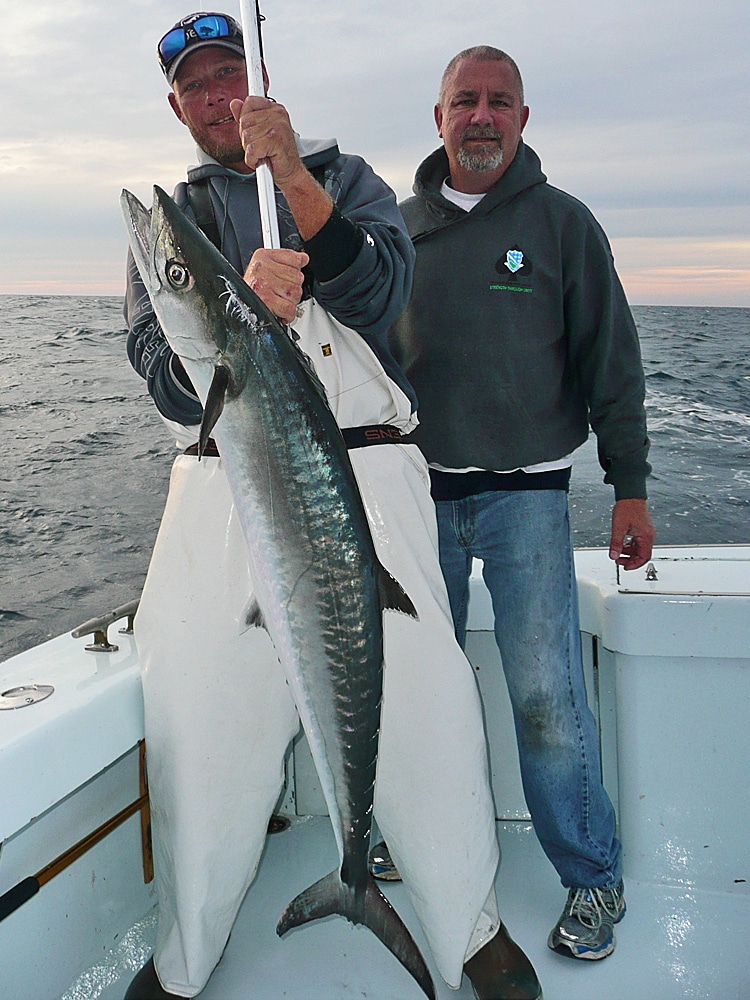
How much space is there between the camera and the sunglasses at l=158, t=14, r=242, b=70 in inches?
88.1

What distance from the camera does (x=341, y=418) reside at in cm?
220

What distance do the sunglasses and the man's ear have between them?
124mm

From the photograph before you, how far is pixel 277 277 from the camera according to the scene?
1742mm

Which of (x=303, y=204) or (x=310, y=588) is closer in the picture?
(x=310, y=588)

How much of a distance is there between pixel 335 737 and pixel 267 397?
751 millimetres

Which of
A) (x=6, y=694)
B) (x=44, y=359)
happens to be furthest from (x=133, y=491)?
(x=44, y=359)

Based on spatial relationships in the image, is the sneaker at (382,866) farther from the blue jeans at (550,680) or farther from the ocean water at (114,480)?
the ocean water at (114,480)

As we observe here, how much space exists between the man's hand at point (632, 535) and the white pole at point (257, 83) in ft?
5.03

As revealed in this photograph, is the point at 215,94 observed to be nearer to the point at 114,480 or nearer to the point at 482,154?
the point at 482,154

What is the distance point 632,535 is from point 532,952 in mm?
1293

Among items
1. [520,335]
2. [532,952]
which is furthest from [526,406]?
[532,952]

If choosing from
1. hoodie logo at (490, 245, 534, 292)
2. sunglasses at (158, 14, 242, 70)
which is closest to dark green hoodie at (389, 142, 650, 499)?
hoodie logo at (490, 245, 534, 292)

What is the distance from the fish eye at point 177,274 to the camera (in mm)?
1638

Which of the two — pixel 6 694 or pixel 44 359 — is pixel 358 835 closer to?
pixel 6 694
